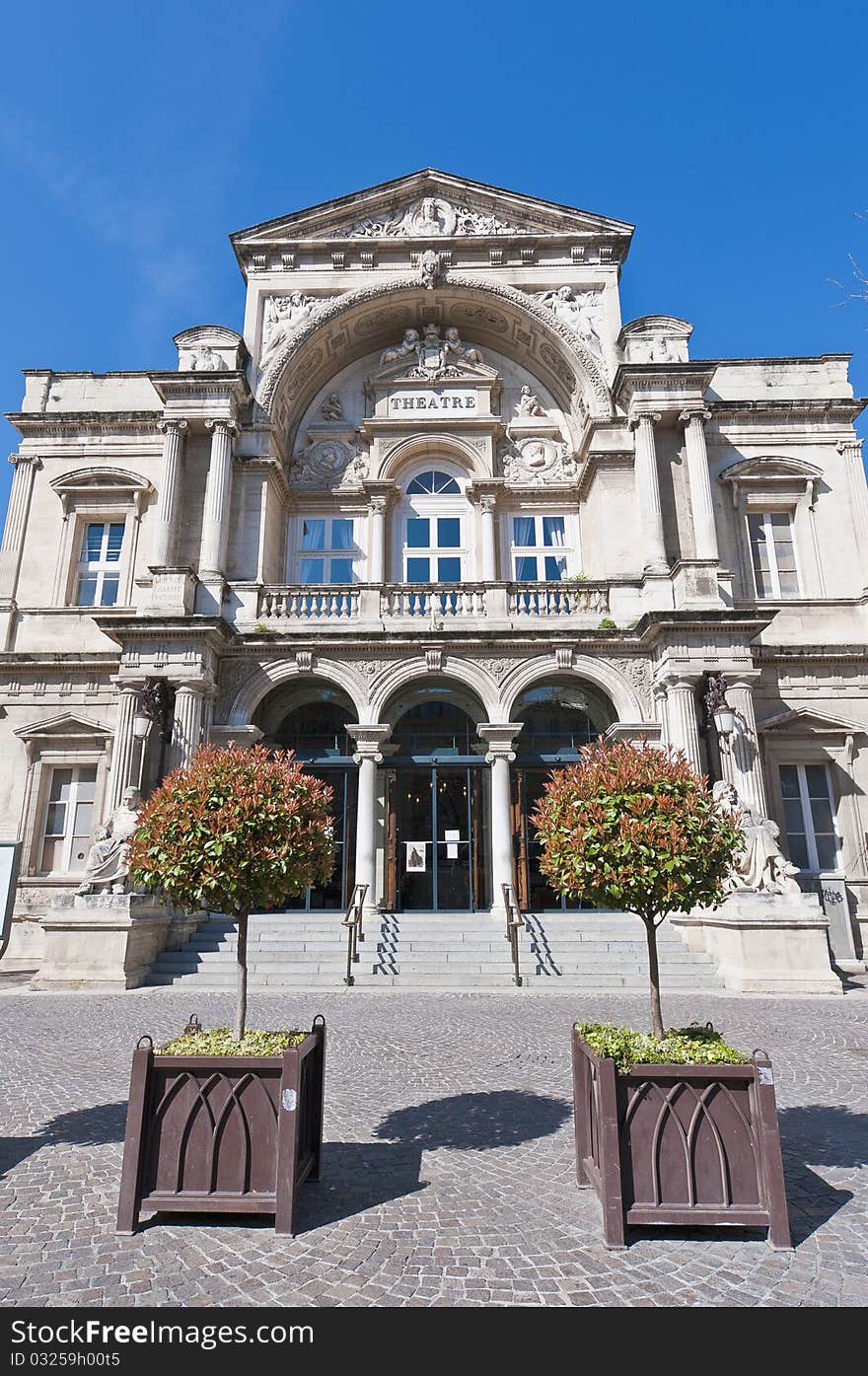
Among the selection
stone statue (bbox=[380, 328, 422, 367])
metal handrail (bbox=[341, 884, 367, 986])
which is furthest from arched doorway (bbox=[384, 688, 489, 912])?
stone statue (bbox=[380, 328, 422, 367])

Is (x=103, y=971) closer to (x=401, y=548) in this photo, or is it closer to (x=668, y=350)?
(x=401, y=548)

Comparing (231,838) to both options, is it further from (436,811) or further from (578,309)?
(578,309)

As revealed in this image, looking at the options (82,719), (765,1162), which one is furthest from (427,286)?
(765,1162)

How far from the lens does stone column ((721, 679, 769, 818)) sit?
1517 centimetres

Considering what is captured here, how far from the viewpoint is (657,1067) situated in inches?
168

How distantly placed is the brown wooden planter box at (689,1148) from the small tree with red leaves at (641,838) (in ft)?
2.32

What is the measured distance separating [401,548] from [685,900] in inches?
641

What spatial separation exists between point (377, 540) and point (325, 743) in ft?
17.6

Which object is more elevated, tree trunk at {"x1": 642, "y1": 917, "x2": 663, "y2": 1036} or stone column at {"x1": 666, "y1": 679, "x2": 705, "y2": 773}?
stone column at {"x1": 666, "y1": 679, "x2": 705, "y2": 773}

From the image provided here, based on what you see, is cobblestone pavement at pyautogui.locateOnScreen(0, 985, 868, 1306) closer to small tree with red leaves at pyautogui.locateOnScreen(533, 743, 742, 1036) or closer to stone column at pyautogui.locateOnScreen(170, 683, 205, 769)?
small tree with red leaves at pyautogui.locateOnScreen(533, 743, 742, 1036)

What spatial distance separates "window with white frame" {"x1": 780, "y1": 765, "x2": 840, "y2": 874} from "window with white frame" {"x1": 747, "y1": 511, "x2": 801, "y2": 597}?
169 inches

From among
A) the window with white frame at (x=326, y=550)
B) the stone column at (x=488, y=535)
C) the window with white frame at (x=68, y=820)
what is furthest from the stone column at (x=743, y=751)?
the window with white frame at (x=68, y=820)

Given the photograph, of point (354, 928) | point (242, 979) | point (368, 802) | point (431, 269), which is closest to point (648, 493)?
point (431, 269)

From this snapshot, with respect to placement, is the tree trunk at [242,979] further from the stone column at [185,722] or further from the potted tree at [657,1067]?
the stone column at [185,722]
